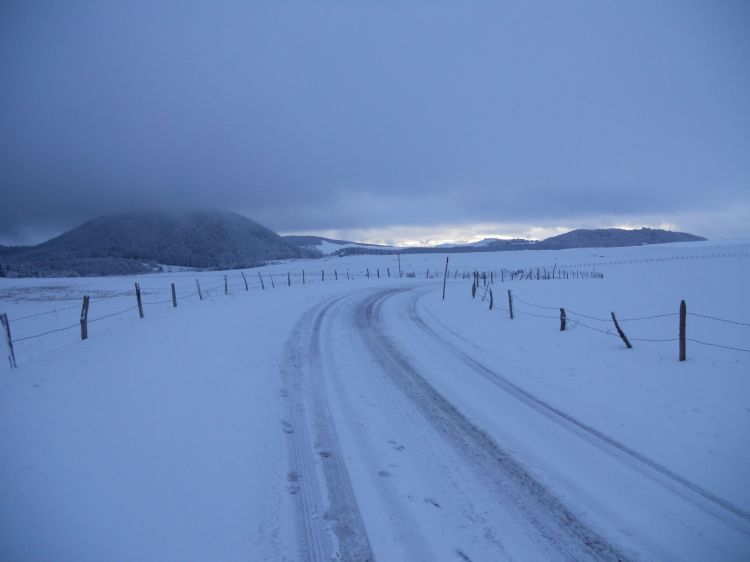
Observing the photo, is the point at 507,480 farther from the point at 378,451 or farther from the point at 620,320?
the point at 620,320

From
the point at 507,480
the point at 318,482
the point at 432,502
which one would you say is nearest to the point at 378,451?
the point at 318,482

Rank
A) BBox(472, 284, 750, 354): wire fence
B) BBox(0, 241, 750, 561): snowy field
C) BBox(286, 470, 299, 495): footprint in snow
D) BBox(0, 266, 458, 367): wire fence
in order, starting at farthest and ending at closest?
BBox(0, 266, 458, 367): wire fence → BBox(472, 284, 750, 354): wire fence → BBox(286, 470, 299, 495): footprint in snow → BBox(0, 241, 750, 561): snowy field

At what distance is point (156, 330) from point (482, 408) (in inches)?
498

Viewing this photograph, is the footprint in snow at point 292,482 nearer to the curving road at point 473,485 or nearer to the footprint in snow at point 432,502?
the curving road at point 473,485

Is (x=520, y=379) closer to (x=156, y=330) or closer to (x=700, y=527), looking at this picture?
(x=700, y=527)

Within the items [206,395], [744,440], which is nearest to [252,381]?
[206,395]

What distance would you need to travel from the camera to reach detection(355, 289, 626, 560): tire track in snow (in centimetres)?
404

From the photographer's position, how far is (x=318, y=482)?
5.02 metres

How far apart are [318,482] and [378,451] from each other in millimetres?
1153

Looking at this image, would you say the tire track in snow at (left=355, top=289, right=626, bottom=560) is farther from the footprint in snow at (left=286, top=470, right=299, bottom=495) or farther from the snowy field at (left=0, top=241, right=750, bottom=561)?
the footprint in snow at (left=286, top=470, right=299, bottom=495)

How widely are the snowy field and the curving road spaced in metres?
0.03

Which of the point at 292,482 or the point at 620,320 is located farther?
the point at 620,320

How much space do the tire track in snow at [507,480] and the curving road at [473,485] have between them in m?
0.02

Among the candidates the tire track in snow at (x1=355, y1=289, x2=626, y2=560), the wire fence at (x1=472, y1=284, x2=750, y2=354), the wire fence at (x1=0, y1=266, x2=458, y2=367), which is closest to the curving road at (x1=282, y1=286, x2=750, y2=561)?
the tire track in snow at (x1=355, y1=289, x2=626, y2=560)
